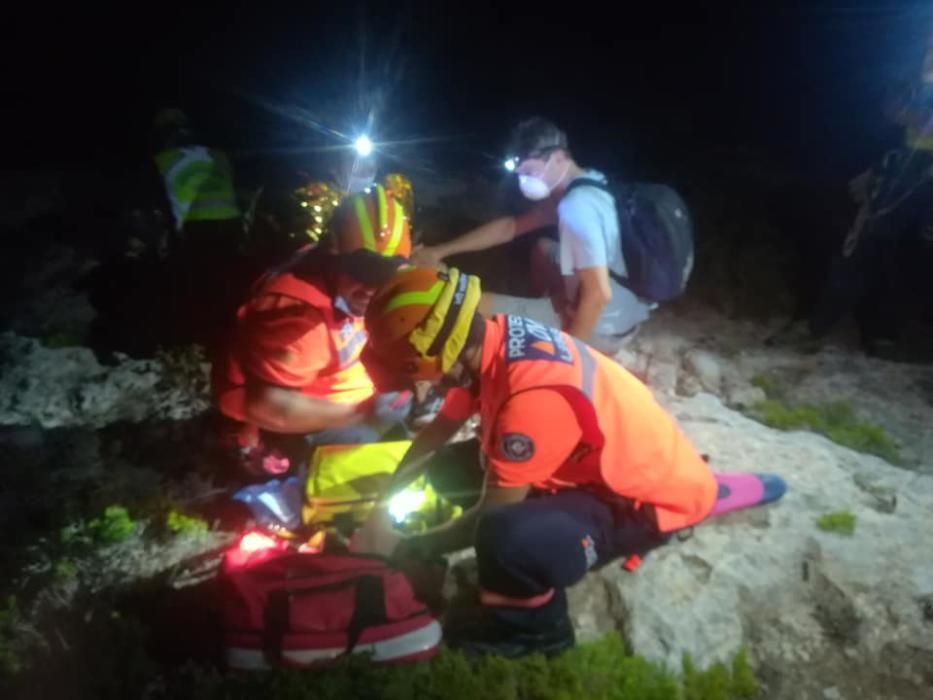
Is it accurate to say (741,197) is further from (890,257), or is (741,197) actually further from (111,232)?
(111,232)

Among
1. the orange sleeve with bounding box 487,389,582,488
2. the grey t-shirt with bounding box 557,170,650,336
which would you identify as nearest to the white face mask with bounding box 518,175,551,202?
the grey t-shirt with bounding box 557,170,650,336

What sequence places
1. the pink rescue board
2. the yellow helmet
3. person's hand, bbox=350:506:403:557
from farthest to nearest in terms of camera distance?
the pink rescue board → person's hand, bbox=350:506:403:557 → the yellow helmet

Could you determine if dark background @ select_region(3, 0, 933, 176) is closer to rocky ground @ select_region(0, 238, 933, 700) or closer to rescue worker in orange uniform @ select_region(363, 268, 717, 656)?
rocky ground @ select_region(0, 238, 933, 700)

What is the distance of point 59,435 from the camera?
192 inches

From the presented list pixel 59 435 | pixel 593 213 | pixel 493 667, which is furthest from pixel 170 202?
pixel 493 667

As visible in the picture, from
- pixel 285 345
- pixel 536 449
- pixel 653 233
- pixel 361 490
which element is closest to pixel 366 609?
pixel 361 490

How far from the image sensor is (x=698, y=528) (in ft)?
11.9

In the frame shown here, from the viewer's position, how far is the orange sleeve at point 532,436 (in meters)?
2.66

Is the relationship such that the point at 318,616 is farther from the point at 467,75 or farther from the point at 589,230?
the point at 467,75

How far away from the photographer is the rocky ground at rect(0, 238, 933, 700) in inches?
121

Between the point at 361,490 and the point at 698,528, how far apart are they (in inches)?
67.2

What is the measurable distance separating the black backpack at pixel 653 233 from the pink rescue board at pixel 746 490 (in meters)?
1.49

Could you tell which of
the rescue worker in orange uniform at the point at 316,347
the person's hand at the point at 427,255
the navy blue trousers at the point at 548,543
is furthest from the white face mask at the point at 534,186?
the navy blue trousers at the point at 548,543

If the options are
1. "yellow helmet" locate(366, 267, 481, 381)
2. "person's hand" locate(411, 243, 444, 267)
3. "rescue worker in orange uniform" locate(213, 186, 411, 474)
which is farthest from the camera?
"person's hand" locate(411, 243, 444, 267)
